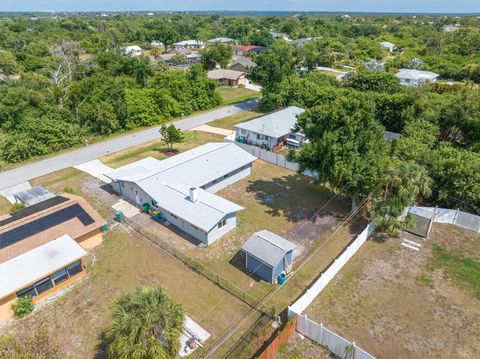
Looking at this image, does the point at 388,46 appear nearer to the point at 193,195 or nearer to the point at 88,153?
the point at 88,153

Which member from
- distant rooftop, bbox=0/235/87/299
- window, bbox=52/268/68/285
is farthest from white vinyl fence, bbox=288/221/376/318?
window, bbox=52/268/68/285

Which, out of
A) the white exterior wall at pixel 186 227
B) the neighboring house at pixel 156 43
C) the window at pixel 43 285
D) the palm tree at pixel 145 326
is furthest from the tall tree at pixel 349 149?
the neighboring house at pixel 156 43

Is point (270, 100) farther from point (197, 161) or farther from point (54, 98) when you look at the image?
point (54, 98)

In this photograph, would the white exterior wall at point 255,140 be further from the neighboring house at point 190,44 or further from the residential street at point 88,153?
the neighboring house at point 190,44

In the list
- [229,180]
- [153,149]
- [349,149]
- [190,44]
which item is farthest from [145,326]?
[190,44]

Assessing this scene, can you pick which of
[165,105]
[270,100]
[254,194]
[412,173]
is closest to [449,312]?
[412,173]
